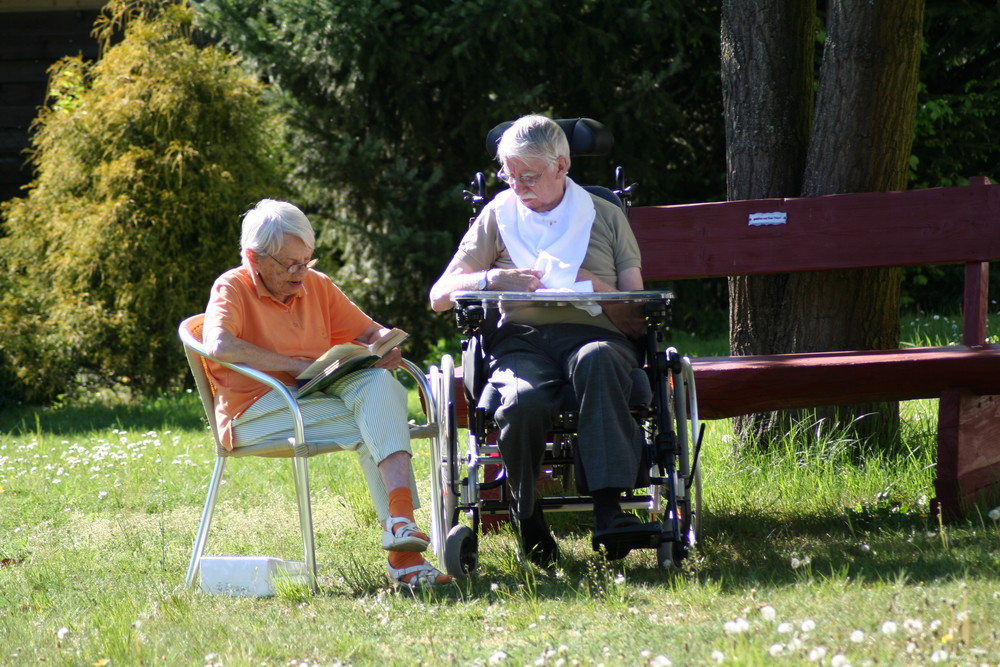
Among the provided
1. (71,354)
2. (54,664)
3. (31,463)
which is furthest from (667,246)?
(71,354)

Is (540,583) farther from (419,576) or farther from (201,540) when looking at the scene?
(201,540)

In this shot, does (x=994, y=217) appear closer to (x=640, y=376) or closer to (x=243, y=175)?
(x=640, y=376)

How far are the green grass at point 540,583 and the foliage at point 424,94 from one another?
133 inches

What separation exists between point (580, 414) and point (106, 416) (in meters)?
4.95

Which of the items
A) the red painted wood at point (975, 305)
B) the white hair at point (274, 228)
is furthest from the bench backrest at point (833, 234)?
the white hair at point (274, 228)

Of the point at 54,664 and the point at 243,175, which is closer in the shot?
the point at 54,664

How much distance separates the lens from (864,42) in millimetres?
4520

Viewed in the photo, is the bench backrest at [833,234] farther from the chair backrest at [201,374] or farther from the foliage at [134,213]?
the foliage at [134,213]

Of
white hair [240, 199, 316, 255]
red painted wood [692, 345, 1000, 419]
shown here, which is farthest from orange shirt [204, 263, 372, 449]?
red painted wood [692, 345, 1000, 419]

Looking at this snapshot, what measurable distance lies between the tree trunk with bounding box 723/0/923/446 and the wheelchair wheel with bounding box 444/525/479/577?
5.62ft

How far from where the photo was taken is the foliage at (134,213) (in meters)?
8.03

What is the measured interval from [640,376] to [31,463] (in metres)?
3.67

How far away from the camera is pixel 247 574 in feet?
11.4

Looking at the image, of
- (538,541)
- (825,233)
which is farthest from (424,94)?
(538,541)
